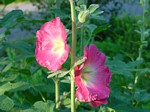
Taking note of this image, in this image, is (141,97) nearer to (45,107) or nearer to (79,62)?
(45,107)

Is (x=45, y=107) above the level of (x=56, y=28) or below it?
below

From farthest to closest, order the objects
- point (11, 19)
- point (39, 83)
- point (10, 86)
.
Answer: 1. point (39, 83)
2. point (11, 19)
3. point (10, 86)

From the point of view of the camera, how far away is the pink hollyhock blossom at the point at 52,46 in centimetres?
121

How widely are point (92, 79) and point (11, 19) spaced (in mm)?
517

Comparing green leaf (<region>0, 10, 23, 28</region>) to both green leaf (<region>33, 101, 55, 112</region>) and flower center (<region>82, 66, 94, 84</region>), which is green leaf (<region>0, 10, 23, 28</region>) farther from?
flower center (<region>82, 66, 94, 84</region>)

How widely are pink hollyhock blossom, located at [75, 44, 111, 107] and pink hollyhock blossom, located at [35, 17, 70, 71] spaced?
0.06m

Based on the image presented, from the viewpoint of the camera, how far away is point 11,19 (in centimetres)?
166

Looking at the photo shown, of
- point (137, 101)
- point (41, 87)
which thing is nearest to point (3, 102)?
point (41, 87)

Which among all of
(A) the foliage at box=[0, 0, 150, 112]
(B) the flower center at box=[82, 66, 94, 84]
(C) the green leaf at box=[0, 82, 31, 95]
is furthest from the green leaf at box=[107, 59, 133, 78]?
(B) the flower center at box=[82, 66, 94, 84]

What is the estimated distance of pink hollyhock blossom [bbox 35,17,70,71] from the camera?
3.96 feet

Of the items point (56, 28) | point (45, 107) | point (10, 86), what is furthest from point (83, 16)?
point (10, 86)

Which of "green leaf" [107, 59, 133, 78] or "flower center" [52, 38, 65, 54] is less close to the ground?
"flower center" [52, 38, 65, 54]

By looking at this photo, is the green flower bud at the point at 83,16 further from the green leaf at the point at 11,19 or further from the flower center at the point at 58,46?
the green leaf at the point at 11,19

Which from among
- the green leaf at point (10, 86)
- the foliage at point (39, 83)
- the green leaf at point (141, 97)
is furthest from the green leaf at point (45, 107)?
the green leaf at point (141, 97)
